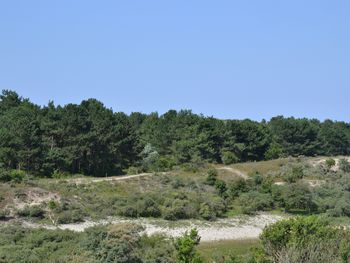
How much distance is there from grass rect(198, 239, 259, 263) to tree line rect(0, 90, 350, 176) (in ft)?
93.5

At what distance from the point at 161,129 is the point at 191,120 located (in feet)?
16.2

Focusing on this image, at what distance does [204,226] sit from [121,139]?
2656cm

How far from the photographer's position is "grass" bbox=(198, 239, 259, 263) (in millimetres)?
30587

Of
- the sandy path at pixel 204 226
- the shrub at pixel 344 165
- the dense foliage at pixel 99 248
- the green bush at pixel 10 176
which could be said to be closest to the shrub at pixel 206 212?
the sandy path at pixel 204 226

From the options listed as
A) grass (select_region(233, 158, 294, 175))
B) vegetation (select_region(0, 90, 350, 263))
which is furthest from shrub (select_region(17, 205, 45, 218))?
grass (select_region(233, 158, 294, 175))

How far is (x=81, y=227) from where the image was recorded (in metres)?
41.0

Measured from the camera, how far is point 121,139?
2729 inches

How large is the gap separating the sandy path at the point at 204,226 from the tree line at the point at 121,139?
65.6 feet

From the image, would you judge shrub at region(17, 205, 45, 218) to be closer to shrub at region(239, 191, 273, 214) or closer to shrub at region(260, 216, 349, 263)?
shrub at region(239, 191, 273, 214)

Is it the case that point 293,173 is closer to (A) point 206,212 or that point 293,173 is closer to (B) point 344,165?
(B) point 344,165

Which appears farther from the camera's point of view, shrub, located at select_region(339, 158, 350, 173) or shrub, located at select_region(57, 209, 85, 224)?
shrub, located at select_region(339, 158, 350, 173)

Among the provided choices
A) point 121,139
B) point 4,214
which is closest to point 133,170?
point 121,139

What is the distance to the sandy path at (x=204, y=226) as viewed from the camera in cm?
4112

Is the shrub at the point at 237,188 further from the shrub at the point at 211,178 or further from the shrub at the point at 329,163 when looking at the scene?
the shrub at the point at 329,163
